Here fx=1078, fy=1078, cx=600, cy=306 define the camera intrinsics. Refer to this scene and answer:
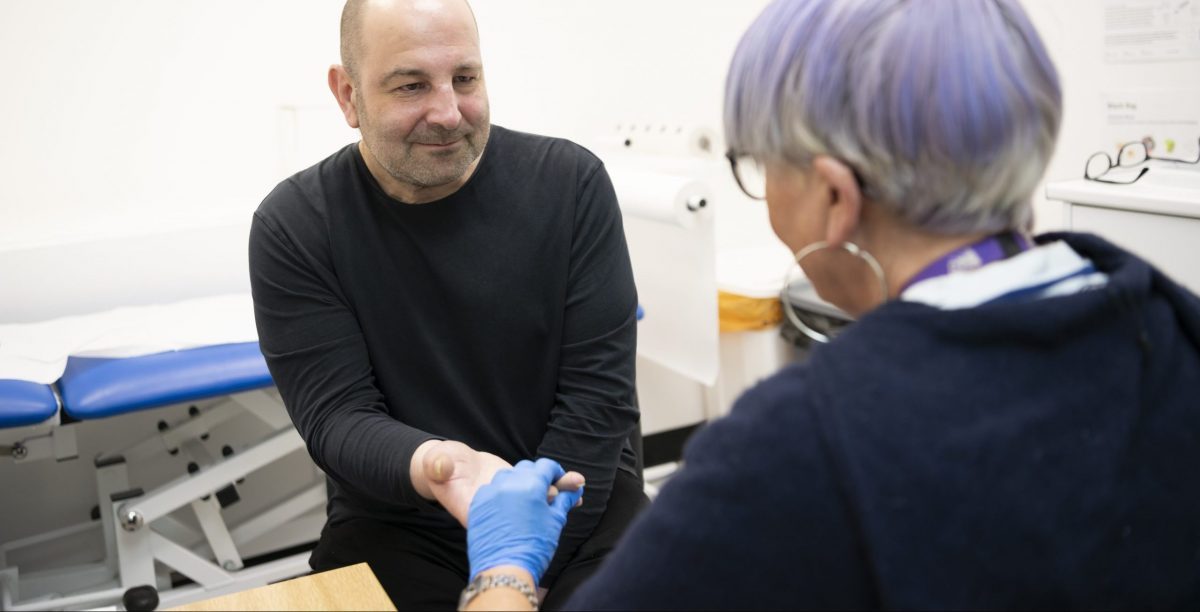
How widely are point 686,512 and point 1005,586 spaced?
22 centimetres

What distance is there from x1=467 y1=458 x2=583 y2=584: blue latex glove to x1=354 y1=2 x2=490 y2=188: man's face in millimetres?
511

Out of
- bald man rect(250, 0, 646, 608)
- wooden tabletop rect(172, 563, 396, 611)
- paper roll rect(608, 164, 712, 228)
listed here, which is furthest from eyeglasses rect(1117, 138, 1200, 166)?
wooden tabletop rect(172, 563, 396, 611)

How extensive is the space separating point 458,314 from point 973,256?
882mm

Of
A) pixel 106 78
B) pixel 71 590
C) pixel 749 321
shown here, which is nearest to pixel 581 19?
pixel 749 321

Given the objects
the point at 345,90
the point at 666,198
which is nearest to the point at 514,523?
the point at 345,90

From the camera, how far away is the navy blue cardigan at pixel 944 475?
703 millimetres

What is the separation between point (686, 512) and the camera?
75cm

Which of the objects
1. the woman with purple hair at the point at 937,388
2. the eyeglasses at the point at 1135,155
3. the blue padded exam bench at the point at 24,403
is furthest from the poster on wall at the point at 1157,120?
the blue padded exam bench at the point at 24,403

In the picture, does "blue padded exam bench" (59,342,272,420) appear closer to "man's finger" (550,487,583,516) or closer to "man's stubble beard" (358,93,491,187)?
"man's stubble beard" (358,93,491,187)

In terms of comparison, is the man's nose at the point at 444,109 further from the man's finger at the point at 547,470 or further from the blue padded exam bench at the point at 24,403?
the blue padded exam bench at the point at 24,403

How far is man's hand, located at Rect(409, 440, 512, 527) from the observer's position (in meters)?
1.25

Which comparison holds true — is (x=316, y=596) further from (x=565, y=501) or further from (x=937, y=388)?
(x=937, y=388)

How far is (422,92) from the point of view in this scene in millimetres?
1521

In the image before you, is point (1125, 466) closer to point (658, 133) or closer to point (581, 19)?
point (658, 133)
